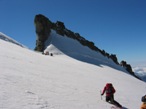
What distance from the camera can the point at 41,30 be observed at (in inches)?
2724

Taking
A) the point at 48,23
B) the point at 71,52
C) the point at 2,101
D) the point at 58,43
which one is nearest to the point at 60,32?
the point at 48,23

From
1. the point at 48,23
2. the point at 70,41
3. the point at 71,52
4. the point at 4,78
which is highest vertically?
the point at 48,23

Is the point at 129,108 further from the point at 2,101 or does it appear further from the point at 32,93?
the point at 2,101

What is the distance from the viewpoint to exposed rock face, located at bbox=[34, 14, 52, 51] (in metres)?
67.4

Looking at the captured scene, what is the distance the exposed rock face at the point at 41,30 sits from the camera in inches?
2653

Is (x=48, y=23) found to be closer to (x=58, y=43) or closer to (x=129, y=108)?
(x=58, y=43)

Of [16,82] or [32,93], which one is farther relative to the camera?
[16,82]

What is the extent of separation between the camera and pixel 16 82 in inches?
499

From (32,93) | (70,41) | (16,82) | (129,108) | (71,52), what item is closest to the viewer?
(32,93)

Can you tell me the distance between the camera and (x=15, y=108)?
860cm

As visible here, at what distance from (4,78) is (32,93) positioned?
2516 millimetres

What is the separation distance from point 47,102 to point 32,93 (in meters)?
1.29

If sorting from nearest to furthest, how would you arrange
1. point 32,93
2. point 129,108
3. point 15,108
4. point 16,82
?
point 15,108 → point 32,93 → point 16,82 → point 129,108

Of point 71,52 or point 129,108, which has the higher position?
point 71,52
